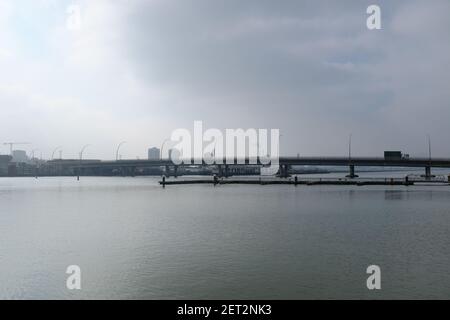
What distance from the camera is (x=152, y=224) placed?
42.6 meters

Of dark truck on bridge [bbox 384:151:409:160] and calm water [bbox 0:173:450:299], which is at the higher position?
dark truck on bridge [bbox 384:151:409:160]

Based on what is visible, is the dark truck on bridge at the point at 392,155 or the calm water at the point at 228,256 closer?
the calm water at the point at 228,256

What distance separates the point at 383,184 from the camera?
131125mm

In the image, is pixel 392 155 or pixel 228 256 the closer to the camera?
pixel 228 256

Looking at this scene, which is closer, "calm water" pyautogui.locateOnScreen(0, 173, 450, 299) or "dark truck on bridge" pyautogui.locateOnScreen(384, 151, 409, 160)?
"calm water" pyautogui.locateOnScreen(0, 173, 450, 299)

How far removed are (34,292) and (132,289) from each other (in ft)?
16.7

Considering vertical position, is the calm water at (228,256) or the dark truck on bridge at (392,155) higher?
the dark truck on bridge at (392,155)
